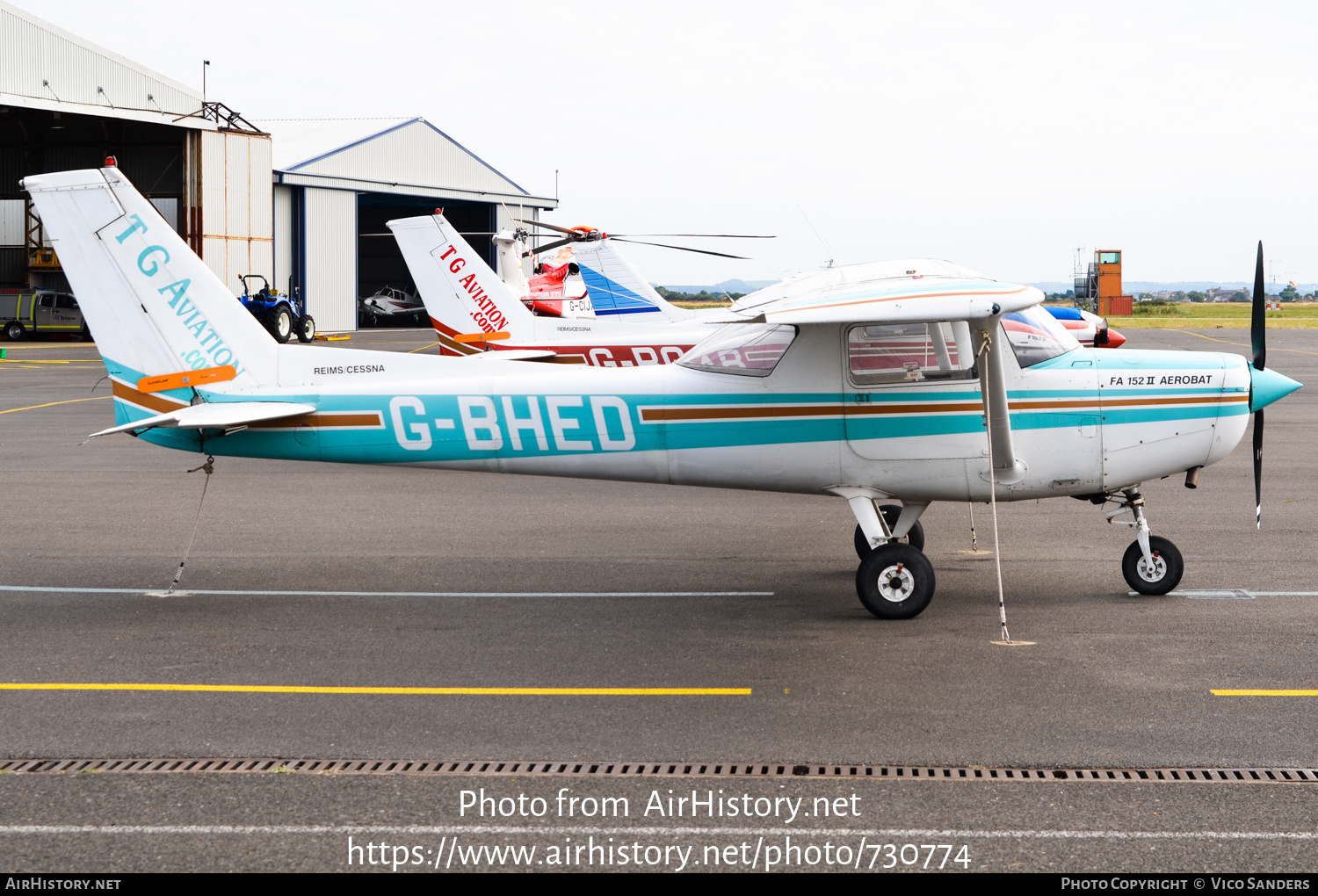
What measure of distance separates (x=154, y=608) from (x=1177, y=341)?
4280 cm

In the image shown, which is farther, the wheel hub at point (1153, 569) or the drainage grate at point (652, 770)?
the wheel hub at point (1153, 569)

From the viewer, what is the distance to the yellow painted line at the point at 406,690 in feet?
19.9

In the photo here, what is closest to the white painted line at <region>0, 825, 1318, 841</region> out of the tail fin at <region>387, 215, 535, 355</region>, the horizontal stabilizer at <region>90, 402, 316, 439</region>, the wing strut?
the wing strut

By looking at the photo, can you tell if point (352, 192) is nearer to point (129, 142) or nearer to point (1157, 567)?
point (129, 142)

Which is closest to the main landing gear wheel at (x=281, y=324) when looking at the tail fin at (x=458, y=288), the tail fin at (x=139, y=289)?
the tail fin at (x=458, y=288)

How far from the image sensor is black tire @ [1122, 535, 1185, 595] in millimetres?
7861

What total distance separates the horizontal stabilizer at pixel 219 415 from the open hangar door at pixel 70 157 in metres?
35.3

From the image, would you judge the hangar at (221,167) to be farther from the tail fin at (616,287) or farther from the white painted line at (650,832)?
the white painted line at (650,832)

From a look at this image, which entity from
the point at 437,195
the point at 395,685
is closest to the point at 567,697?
the point at 395,685

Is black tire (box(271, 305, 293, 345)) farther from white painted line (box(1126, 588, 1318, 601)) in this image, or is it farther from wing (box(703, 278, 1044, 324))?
white painted line (box(1126, 588, 1318, 601))

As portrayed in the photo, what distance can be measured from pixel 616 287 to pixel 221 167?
26.7 metres

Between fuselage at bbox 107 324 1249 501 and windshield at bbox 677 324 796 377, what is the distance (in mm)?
63

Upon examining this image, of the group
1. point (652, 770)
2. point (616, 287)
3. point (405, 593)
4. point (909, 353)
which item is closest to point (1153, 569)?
point (909, 353)

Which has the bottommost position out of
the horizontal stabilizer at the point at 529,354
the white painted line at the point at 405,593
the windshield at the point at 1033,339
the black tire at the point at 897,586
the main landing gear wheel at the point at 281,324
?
the white painted line at the point at 405,593
